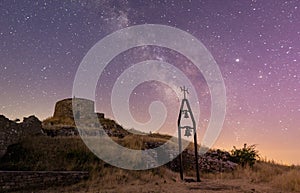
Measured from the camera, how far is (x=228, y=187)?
14164 millimetres

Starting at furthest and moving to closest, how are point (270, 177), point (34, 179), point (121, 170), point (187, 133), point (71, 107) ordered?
point (71, 107), point (121, 170), point (270, 177), point (187, 133), point (34, 179)

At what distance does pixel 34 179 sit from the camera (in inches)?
605

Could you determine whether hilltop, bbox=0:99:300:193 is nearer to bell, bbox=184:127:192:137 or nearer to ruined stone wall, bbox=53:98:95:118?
bell, bbox=184:127:192:137

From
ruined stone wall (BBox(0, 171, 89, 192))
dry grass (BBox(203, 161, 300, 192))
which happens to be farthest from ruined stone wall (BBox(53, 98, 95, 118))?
ruined stone wall (BBox(0, 171, 89, 192))

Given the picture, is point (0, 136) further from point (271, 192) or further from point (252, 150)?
point (252, 150)

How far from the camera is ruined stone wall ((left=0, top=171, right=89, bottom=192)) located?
14874 mm

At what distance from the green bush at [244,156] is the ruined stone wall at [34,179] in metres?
13.8

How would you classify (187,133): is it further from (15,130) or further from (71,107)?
(71,107)

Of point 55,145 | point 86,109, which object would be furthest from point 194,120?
point 86,109

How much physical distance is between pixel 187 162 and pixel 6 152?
12.1m

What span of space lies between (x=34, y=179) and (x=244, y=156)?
16458 mm

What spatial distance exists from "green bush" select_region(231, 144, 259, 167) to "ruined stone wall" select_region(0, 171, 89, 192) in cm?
1378

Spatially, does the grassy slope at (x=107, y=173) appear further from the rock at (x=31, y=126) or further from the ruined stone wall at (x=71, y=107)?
the ruined stone wall at (x=71, y=107)

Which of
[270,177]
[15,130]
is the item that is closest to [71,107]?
[15,130]
